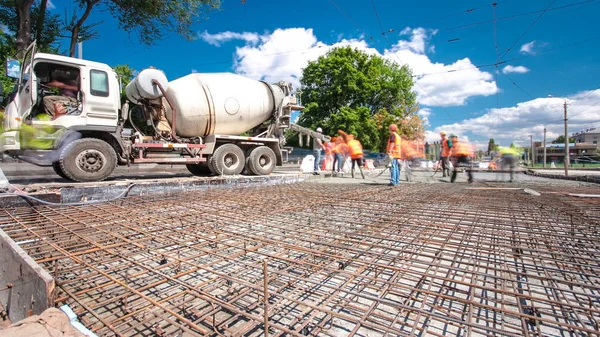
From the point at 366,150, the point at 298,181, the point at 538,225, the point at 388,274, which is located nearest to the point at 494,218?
the point at 538,225

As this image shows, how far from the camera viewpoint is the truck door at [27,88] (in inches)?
237

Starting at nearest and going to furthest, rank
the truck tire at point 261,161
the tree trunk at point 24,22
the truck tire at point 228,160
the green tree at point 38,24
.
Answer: the truck tire at point 228,160, the truck tire at point 261,161, the tree trunk at point 24,22, the green tree at point 38,24

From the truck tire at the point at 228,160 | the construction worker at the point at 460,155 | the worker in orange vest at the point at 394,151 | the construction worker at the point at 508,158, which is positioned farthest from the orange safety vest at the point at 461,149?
the truck tire at the point at 228,160

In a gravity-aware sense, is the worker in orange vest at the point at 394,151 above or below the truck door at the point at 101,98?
below

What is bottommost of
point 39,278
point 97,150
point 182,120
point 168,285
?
point 168,285

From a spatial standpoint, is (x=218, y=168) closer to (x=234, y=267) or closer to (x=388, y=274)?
(x=234, y=267)

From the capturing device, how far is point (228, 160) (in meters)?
8.82

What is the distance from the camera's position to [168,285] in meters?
2.23

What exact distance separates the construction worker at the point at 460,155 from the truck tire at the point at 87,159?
9.49 metres

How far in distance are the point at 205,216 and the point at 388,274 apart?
8.32 ft

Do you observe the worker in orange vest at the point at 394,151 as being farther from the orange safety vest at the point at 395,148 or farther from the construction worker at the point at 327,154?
the construction worker at the point at 327,154

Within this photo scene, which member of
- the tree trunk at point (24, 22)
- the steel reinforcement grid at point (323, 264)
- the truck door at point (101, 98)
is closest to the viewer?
the steel reinforcement grid at point (323, 264)

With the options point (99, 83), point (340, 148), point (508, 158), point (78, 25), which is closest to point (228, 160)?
point (99, 83)

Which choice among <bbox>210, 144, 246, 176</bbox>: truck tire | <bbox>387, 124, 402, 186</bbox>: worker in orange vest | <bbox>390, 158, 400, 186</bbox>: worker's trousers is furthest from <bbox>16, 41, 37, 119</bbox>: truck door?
<bbox>390, 158, 400, 186</bbox>: worker's trousers
